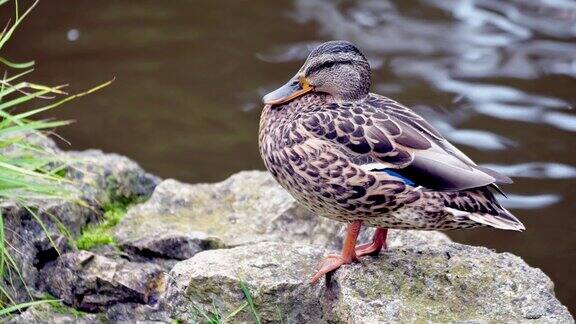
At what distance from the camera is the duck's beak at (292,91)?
381 centimetres

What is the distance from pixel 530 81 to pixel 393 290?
416cm

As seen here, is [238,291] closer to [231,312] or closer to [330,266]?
[231,312]

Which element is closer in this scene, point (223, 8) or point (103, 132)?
point (103, 132)

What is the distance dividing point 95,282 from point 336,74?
119cm

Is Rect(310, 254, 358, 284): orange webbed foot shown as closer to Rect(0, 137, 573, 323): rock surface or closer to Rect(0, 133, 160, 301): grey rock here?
Rect(0, 137, 573, 323): rock surface

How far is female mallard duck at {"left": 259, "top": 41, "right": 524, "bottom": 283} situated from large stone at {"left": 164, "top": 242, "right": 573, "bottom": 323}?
0.12m

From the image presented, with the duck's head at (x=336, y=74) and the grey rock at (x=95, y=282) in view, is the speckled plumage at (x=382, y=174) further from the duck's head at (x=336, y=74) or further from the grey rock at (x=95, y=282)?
the grey rock at (x=95, y=282)

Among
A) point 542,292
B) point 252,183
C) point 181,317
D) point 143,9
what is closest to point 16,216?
point 181,317

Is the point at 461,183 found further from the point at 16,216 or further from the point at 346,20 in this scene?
the point at 346,20

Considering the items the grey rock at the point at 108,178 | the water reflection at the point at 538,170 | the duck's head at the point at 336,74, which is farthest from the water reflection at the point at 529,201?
the duck's head at the point at 336,74

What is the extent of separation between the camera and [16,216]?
406 centimetres

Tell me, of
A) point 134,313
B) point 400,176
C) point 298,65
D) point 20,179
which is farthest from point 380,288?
point 298,65

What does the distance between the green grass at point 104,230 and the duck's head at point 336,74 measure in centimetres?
103

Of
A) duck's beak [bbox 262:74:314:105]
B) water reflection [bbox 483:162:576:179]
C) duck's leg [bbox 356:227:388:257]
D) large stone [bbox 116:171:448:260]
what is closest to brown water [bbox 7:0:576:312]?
water reflection [bbox 483:162:576:179]
